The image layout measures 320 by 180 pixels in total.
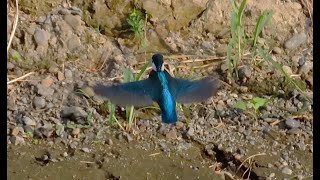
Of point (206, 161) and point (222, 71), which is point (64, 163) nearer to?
point (206, 161)

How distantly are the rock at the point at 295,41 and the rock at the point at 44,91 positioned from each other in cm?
113

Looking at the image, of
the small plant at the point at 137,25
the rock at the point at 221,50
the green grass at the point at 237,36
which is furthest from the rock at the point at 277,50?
the small plant at the point at 137,25

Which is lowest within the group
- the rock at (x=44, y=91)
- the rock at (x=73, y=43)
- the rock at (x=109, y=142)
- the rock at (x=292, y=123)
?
the rock at (x=109, y=142)

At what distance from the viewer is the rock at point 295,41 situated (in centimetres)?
400

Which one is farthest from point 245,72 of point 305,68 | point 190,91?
point 190,91

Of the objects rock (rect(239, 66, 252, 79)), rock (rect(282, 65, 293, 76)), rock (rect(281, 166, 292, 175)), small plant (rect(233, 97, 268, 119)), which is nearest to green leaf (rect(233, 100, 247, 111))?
small plant (rect(233, 97, 268, 119))

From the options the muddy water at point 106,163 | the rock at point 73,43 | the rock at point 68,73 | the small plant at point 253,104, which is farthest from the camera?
the rock at point 73,43

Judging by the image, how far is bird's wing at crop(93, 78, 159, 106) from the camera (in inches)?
119

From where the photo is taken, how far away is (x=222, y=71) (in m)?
3.87

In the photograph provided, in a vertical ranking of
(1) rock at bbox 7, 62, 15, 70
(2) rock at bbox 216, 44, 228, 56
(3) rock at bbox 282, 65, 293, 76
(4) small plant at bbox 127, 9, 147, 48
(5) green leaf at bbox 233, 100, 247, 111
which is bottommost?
(5) green leaf at bbox 233, 100, 247, 111

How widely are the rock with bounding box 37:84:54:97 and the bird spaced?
2.17 ft

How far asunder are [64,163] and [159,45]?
2.89 ft

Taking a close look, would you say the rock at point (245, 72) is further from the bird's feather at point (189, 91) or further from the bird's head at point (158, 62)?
the bird's head at point (158, 62)

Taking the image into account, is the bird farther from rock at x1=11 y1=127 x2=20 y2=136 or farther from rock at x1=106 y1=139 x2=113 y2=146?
rock at x1=11 y1=127 x2=20 y2=136
